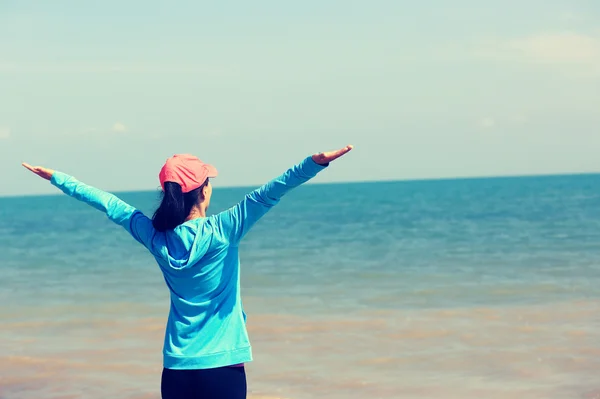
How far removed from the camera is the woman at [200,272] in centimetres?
302

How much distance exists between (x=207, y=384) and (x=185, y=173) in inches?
31.7

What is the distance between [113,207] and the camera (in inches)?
129

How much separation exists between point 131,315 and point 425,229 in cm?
2226

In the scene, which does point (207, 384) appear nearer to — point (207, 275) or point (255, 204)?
point (207, 275)

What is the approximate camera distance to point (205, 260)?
3045mm

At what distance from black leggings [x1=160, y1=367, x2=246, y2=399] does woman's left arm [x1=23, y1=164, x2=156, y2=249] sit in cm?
52

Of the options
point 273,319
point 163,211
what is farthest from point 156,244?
point 273,319

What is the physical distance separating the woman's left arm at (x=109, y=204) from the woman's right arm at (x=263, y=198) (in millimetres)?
323

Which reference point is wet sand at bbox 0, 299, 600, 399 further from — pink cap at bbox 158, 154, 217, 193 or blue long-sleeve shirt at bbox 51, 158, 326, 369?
pink cap at bbox 158, 154, 217, 193

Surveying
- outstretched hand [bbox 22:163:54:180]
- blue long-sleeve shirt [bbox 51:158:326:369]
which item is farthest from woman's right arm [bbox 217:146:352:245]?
outstretched hand [bbox 22:163:54:180]

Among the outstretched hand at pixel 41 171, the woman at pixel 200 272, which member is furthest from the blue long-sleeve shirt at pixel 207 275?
the outstretched hand at pixel 41 171

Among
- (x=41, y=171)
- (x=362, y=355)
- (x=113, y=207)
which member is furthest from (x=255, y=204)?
(x=362, y=355)

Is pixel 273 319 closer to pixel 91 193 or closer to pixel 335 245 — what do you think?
pixel 91 193

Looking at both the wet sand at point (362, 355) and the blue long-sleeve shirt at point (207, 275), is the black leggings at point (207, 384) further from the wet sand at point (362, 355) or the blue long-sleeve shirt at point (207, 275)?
the wet sand at point (362, 355)
